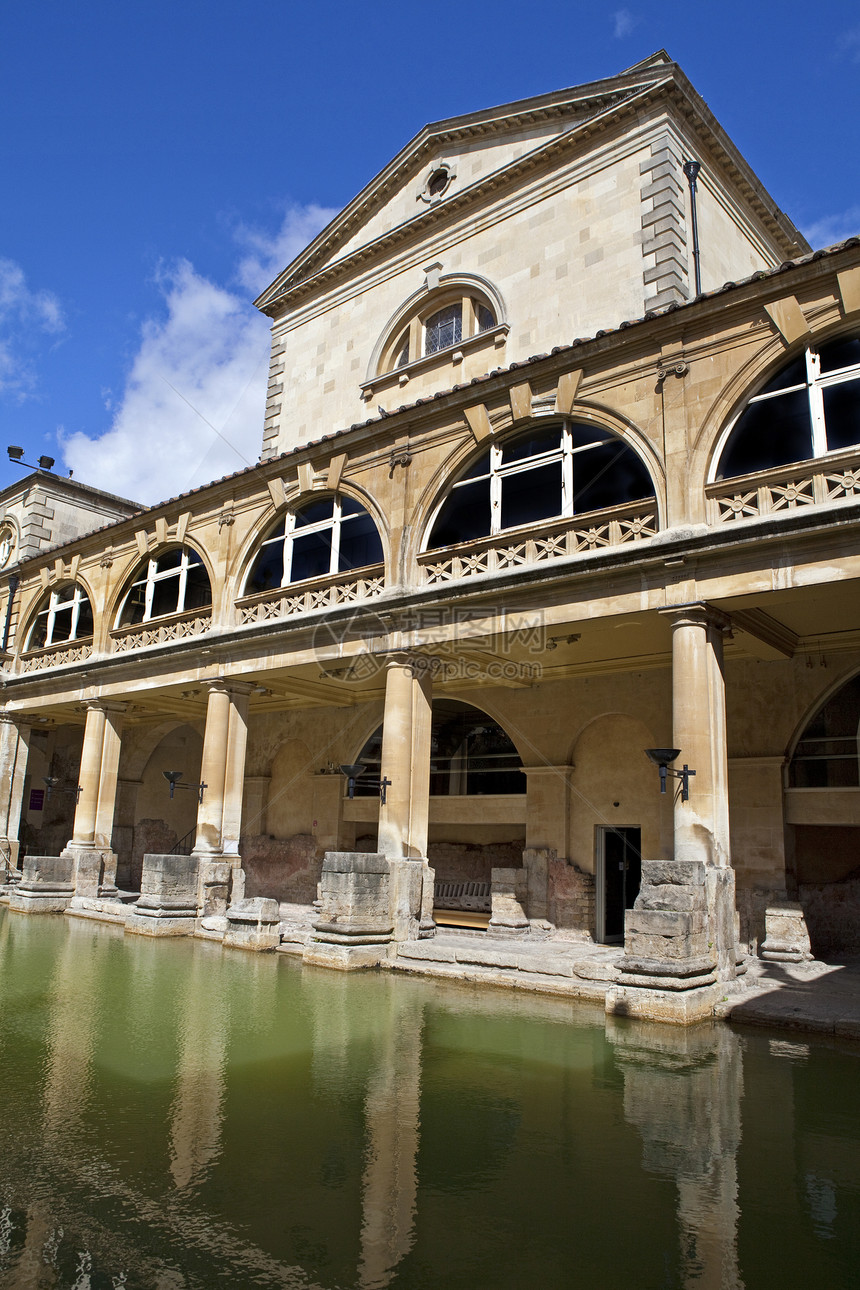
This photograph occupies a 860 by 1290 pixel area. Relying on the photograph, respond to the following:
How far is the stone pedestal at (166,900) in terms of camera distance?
50.3 feet

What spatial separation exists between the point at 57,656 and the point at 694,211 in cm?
1834

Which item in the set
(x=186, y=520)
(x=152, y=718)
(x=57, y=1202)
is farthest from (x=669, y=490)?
(x=152, y=718)

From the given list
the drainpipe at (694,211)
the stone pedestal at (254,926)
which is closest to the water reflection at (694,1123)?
the stone pedestal at (254,926)

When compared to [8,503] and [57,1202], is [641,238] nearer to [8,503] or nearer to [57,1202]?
[57,1202]

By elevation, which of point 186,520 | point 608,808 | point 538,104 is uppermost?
point 538,104

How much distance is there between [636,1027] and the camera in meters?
8.88

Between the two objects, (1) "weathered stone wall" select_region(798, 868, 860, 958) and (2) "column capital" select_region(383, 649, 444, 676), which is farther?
(2) "column capital" select_region(383, 649, 444, 676)

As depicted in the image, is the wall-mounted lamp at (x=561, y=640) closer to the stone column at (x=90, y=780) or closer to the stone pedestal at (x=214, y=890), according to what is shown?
the stone pedestal at (x=214, y=890)

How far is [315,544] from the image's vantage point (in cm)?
2027

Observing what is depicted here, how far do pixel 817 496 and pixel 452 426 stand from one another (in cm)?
639

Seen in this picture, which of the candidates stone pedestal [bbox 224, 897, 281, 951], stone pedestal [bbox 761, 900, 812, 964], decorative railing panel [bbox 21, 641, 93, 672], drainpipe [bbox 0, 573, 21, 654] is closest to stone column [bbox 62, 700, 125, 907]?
decorative railing panel [bbox 21, 641, 93, 672]

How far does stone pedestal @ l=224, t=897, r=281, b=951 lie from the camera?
13.9 meters

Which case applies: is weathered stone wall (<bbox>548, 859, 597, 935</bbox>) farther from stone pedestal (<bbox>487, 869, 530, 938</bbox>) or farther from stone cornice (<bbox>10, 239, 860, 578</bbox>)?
stone cornice (<bbox>10, 239, 860, 578</bbox>)

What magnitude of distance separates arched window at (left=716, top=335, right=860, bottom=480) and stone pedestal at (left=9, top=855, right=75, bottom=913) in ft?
51.2
